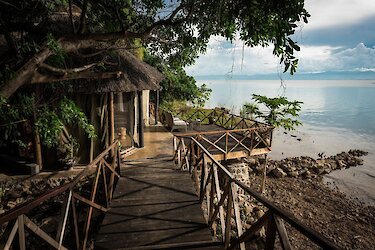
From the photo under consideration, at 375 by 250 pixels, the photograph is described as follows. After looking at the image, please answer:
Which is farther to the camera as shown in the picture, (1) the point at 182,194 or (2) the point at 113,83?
(2) the point at 113,83

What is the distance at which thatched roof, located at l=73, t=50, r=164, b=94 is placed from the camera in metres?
7.35

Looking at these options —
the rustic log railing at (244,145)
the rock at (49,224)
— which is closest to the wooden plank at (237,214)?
the rock at (49,224)

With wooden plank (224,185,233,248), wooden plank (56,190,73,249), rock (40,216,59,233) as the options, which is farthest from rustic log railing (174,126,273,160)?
wooden plank (56,190,73,249)

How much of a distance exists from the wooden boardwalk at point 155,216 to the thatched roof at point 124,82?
293 cm

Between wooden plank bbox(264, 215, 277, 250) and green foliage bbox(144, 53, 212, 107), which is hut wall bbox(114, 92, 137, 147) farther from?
green foliage bbox(144, 53, 212, 107)

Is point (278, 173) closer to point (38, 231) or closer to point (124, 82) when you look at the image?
point (124, 82)

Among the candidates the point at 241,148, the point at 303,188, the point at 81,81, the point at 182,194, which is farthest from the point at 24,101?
the point at 303,188

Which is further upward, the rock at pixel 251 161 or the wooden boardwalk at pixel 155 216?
the wooden boardwalk at pixel 155 216

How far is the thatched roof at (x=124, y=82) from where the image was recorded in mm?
7352

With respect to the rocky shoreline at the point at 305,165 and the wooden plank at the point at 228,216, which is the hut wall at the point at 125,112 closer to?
the wooden plank at the point at 228,216

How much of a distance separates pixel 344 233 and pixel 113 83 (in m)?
10.8

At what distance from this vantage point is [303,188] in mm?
13594

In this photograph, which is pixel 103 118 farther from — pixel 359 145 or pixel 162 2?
pixel 359 145

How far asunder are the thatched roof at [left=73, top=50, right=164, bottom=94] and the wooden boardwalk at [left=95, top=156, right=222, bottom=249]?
115 inches
